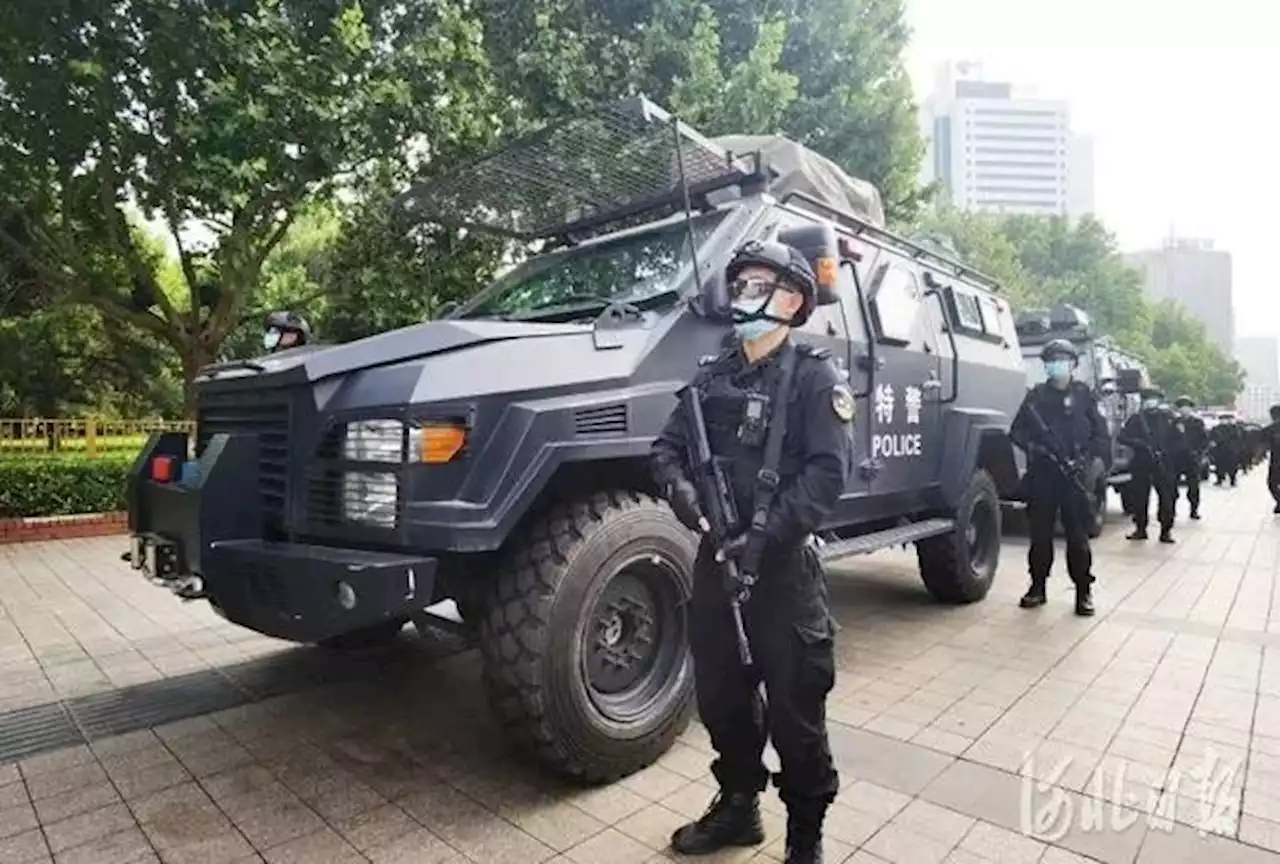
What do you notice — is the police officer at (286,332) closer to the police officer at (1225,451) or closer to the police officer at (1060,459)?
the police officer at (1060,459)

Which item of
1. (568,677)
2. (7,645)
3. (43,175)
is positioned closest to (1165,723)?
(568,677)

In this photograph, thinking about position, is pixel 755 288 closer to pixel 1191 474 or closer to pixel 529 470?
pixel 529 470

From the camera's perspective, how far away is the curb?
9000 mm

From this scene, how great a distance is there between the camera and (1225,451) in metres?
21.9

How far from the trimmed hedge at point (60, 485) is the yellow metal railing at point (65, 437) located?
0.24 m

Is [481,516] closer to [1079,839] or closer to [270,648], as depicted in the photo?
[1079,839]

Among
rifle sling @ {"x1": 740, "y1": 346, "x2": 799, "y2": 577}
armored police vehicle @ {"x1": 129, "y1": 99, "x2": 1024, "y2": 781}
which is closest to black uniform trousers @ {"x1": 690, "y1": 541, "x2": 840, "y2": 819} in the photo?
rifle sling @ {"x1": 740, "y1": 346, "x2": 799, "y2": 577}

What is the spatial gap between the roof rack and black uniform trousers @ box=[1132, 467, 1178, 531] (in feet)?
16.3

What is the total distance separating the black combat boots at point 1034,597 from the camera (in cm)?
612

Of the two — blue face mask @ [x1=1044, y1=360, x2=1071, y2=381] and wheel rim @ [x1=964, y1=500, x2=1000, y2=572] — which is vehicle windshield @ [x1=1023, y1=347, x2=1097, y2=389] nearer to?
blue face mask @ [x1=1044, y1=360, x2=1071, y2=381]

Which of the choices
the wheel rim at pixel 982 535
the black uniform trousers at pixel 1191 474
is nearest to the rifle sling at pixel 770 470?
the wheel rim at pixel 982 535

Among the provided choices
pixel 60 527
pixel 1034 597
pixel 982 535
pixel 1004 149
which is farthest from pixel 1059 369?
pixel 1004 149

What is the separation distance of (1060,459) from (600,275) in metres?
3.81

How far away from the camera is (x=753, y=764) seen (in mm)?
2705
